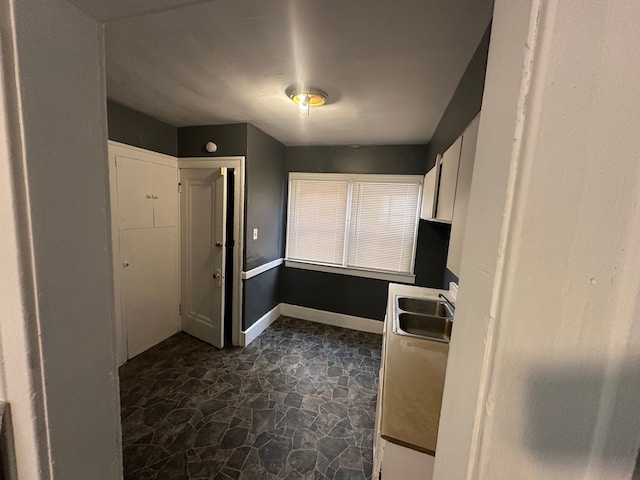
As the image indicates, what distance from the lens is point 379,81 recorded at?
1650 millimetres

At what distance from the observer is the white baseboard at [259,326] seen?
295 cm

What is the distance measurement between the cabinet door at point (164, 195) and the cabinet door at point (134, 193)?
59mm

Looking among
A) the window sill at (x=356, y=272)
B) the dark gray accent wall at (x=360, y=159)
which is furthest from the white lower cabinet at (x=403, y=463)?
the dark gray accent wall at (x=360, y=159)

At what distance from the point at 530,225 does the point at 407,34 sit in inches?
52.0

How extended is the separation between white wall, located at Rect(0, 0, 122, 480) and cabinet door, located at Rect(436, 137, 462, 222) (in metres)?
1.25

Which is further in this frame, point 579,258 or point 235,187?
point 235,187

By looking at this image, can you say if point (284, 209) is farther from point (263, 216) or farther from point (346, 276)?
point (346, 276)

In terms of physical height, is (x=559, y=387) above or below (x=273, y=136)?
below

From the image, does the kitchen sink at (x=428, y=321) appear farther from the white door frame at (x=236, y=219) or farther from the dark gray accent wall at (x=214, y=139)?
the dark gray accent wall at (x=214, y=139)

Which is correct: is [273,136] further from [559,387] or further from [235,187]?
[559,387]

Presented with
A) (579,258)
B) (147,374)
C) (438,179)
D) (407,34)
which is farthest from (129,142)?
(579,258)

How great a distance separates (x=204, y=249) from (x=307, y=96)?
1.94 metres

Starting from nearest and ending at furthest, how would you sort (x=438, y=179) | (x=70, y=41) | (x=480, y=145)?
(x=480, y=145), (x=70, y=41), (x=438, y=179)

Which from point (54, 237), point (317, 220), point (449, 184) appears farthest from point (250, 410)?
point (317, 220)
